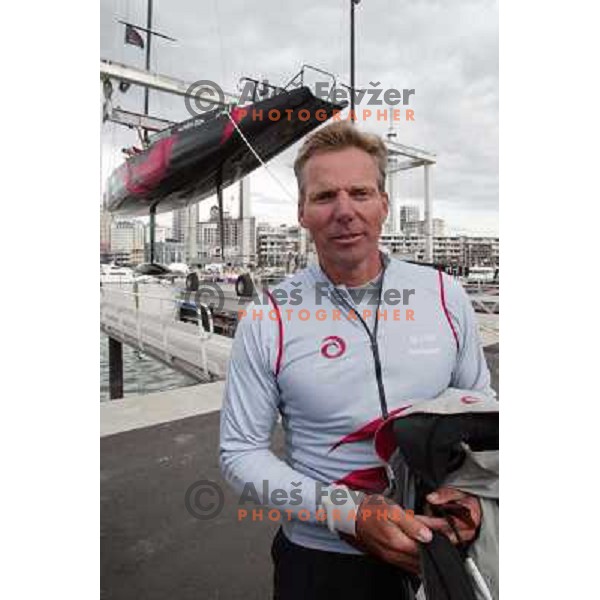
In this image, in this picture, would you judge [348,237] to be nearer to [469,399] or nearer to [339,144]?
[339,144]

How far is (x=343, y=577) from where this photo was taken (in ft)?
1.87

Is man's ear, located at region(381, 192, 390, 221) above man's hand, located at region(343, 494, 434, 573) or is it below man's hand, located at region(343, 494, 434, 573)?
above

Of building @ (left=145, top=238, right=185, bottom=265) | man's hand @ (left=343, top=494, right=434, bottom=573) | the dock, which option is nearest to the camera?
man's hand @ (left=343, top=494, right=434, bottom=573)

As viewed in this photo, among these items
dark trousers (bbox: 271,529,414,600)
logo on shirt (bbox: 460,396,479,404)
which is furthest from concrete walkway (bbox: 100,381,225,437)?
logo on shirt (bbox: 460,396,479,404)

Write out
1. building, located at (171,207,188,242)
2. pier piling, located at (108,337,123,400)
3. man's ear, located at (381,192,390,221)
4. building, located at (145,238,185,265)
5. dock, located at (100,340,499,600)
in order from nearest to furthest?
man's ear, located at (381,192,390,221) → dock, located at (100,340,499,600) → building, located at (145,238,185,265) → building, located at (171,207,188,242) → pier piling, located at (108,337,123,400)

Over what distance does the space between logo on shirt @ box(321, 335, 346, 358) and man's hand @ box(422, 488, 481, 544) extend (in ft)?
0.60

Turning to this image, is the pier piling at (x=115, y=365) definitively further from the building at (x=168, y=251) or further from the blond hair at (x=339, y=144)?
the blond hair at (x=339, y=144)

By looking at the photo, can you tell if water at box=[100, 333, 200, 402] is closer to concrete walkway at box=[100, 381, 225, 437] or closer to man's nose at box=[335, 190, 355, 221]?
concrete walkway at box=[100, 381, 225, 437]

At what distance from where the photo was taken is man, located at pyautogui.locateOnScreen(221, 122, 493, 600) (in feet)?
1.73

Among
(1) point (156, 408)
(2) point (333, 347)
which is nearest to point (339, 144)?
(2) point (333, 347)

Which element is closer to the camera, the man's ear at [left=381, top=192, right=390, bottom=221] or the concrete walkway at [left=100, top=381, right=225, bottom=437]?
the man's ear at [left=381, top=192, right=390, bottom=221]
